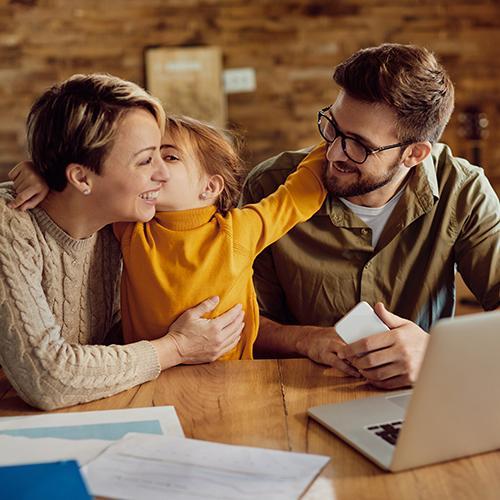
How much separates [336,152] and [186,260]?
474 millimetres

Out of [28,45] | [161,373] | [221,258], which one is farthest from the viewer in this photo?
[28,45]

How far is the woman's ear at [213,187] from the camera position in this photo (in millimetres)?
1867

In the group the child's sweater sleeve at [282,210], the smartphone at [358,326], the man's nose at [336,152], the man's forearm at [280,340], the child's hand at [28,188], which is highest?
the child's hand at [28,188]

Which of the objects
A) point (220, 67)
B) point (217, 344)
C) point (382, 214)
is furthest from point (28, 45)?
point (217, 344)

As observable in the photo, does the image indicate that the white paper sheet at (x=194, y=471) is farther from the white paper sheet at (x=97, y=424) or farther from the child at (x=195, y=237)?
the child at (x=195, y=237)

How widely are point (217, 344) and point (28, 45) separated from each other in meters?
3.81

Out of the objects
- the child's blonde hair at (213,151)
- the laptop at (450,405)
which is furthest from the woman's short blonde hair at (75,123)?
the laptop at (450,405)

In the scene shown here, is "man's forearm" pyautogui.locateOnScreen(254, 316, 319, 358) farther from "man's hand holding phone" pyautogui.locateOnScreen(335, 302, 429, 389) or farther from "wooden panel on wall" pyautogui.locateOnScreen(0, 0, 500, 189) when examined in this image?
"wooden panel on wall" pyautogui.locateOnScreen(0, 0, 500, 189)

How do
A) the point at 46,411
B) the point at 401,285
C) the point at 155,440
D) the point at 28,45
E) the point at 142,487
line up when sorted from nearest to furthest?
the point at 142,487 < the point at 155,440 < the point at 46,411 < the point at 401,285 < the point at 28,45

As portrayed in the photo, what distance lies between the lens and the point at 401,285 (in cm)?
213

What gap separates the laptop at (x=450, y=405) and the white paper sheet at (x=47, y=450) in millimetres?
399

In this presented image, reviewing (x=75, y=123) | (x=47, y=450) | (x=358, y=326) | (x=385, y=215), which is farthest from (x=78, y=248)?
(x=385, y=215)

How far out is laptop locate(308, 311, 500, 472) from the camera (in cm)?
112

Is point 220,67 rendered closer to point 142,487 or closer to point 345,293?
point 345,293
